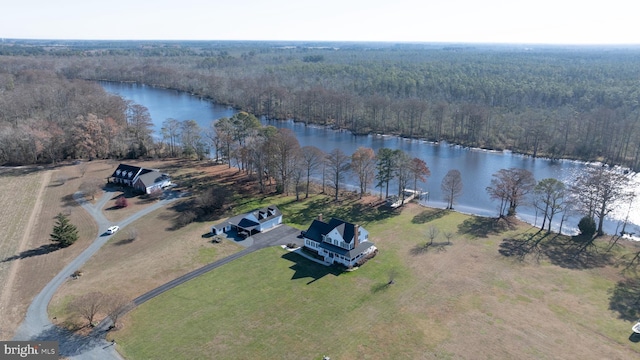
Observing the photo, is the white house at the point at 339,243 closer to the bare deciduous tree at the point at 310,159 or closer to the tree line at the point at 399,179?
the tree line at the point at 399,179

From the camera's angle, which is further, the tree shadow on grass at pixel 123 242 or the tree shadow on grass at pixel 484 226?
the tree shadow on grass at pixel 484 226

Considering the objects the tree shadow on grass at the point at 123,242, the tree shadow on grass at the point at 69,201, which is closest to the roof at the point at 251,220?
the tree shadow on grass at the point at 123,242

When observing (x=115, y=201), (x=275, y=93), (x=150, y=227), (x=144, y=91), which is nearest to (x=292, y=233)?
(x=150, y=227)

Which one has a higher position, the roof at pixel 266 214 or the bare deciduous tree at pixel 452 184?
the bare deciduous tree at pixel 452 184

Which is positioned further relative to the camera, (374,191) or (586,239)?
(374,191)

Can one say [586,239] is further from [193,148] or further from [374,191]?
[193,148]

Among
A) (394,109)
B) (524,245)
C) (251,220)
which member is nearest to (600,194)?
(524,245)
